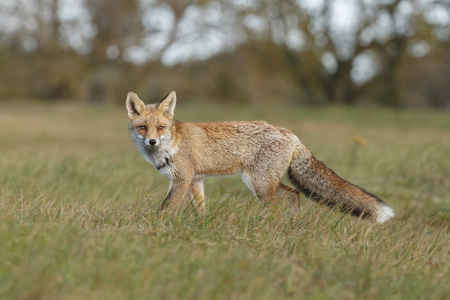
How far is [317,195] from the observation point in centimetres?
547

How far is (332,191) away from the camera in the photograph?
536 centimetres

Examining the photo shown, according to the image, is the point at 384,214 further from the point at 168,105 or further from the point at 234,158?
the point at 168,105

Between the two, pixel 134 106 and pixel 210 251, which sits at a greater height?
pixel 134 106

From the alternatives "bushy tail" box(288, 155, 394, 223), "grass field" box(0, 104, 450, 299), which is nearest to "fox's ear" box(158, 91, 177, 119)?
"grass field" box(0, 104, 450, 299)

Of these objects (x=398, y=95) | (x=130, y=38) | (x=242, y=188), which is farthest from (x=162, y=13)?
(x=242, y=188)

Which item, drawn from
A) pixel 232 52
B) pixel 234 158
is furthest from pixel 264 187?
pixel 232 52

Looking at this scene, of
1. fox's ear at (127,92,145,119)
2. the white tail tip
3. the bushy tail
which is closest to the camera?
the white tail tip

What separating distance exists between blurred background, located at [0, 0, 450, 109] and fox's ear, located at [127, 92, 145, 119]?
68.8ft

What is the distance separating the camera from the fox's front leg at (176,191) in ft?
16.6

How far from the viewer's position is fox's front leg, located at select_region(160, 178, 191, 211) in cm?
506

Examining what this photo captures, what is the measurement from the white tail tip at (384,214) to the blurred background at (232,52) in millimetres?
21402

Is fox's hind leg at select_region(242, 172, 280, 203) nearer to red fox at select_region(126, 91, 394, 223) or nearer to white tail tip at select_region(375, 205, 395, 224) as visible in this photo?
Answer: red fox at select_region(126, 91, 394, 223)

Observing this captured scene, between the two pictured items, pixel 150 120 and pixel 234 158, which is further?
pixel 234 158

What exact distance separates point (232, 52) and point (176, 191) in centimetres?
2408
